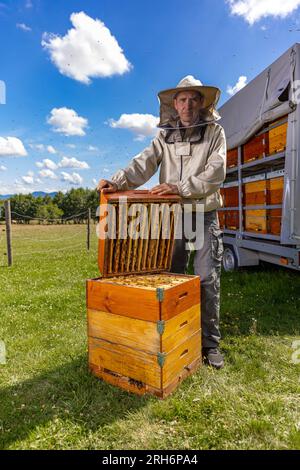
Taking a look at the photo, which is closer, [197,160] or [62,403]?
[62,403]

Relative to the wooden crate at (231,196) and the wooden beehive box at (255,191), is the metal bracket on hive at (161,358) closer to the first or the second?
the wooden beehive box at (255,191)

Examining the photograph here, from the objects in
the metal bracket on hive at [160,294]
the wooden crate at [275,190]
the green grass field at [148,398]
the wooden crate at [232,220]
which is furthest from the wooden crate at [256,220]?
the metal bracket on hive at [160,294]

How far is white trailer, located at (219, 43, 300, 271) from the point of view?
16.1 ft

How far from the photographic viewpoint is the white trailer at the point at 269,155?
4.91 meters

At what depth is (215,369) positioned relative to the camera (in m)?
3.39

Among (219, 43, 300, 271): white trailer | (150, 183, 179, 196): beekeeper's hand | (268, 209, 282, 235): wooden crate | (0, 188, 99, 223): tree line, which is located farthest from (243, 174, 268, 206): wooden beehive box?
(0, 188, 99, 223): tree line

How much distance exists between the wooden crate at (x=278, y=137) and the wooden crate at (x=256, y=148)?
0.42 feet

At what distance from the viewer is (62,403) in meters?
2.89

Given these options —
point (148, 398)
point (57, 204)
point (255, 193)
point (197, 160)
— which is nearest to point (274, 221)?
point (255, 193)

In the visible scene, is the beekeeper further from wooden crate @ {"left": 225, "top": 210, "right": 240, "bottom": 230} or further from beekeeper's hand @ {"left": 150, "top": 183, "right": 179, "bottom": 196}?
wooden crate @ {"left": 225, "top": 210, "right": 240, "bottom": 230}

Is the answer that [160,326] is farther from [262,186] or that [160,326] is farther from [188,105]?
[262,186]

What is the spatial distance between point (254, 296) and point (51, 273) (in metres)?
5.08

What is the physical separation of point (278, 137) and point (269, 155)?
359 millimetres

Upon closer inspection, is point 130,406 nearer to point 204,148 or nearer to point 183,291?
point 183,291
